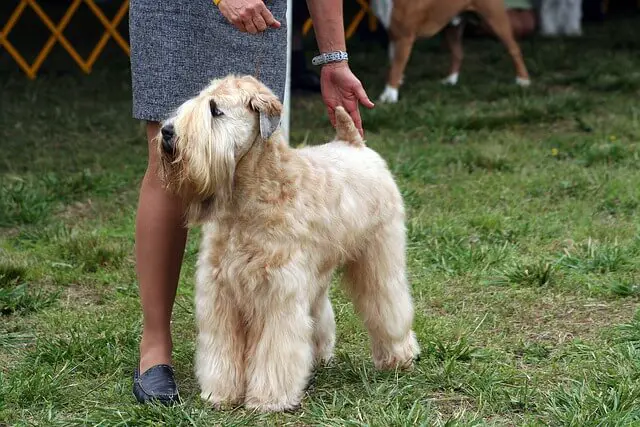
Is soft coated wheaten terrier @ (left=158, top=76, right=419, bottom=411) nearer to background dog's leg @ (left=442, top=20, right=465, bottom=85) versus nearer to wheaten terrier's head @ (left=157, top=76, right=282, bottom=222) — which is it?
wheaten terrier's head @ (left=157, top=76, right=282, bottom=222)

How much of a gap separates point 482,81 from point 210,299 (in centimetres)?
712

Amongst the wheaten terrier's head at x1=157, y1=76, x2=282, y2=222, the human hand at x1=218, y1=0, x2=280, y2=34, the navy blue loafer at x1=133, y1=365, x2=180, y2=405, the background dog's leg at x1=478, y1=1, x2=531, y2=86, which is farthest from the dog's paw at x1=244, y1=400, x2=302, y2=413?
the background dog's leg at x1=478, y1=1, x2=531, y2=86

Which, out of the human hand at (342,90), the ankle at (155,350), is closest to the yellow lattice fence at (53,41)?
the human hand at (342,90)

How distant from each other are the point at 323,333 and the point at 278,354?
0.52 meters

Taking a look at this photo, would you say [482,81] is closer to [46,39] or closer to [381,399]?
[46,39]

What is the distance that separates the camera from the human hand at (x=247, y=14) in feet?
9.78

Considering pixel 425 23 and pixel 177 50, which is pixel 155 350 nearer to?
pixel 177 50

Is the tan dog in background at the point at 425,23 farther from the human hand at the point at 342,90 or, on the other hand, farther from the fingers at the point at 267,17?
the fingers at the point at 267,17

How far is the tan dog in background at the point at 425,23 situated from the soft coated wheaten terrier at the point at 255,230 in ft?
19.0

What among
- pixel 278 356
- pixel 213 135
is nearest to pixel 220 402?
pixel 278 356

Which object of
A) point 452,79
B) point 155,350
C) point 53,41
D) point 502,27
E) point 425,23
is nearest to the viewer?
point 155,350

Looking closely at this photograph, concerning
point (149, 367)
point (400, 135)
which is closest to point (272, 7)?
point (149, 367)

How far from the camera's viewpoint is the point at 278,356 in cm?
312

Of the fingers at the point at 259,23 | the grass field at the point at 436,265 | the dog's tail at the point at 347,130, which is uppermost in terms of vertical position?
the fingers at the point at 259,23
